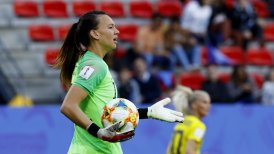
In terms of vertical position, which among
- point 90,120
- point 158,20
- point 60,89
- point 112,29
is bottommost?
point 60,89

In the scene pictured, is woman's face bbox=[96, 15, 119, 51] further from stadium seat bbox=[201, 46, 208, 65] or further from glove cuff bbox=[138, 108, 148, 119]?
stadium seat bbox=[201, 46, 208, 65]

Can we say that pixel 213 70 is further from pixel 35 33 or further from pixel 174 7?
pixel 35 33

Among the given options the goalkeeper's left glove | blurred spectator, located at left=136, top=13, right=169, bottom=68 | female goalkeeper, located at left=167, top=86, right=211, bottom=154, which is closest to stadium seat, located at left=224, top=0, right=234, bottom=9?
blurred spectator, located at left=136, top=13, right=169, bottom=68

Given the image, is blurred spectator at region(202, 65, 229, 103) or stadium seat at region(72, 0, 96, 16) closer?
blurred spectator at region(202, 65, 229, 103)

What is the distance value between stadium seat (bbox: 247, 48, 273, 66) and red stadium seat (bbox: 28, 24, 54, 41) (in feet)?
11.4

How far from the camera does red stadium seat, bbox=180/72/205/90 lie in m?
13.2

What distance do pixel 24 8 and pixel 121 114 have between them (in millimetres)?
9772

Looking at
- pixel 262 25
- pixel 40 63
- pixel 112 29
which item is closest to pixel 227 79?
pixel 262 25

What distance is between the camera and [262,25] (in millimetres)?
14906

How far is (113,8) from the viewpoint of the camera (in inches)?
583

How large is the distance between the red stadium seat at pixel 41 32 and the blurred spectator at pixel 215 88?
328cm

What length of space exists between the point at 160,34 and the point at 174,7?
4.39 feet

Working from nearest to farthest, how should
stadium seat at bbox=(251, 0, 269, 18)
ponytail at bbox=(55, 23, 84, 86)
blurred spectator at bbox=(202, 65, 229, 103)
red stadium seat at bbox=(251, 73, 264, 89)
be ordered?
ponytail at bbox=(55, 23, 84, 86) → blurred spectator at bbox=(202, 65, 229, 103) → red stadium seat at bbox=(251, 73, 264, 89) → stadium seat at bbox=(251, 0, 269, 18)

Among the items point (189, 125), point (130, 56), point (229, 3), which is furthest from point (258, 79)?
point (189, 125)
